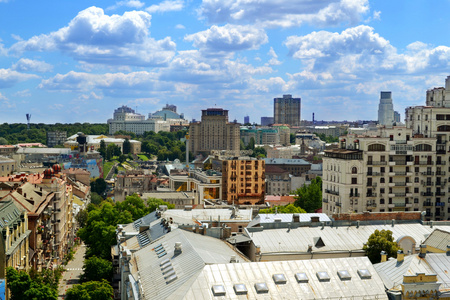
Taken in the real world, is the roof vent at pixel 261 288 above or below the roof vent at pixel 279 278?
below

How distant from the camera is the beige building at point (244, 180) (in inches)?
6112

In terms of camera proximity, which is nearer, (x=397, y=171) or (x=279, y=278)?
(x=279, y=278)

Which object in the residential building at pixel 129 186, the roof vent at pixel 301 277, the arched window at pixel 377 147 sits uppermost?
the arched window at pixel 377 147

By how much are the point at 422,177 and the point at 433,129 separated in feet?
24.5

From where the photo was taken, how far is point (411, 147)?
9975cm

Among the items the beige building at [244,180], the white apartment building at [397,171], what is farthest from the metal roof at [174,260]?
the beige building at [244,180]

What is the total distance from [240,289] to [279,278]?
3.01 meters

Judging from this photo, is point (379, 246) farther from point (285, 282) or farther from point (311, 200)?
point (311, 200)

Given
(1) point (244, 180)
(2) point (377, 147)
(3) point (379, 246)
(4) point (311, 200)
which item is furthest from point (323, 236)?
(1) point (244, 180)

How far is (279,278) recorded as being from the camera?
45375 mm

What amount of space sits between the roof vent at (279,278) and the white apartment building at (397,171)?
54466 millimetres

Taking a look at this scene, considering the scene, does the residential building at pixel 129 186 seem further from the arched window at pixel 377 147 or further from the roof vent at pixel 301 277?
the roof vent at pixel 301 277

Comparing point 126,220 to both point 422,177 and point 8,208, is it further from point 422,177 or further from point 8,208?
point 422,177

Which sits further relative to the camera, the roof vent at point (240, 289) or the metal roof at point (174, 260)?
the metal roof at point (174, 260)
